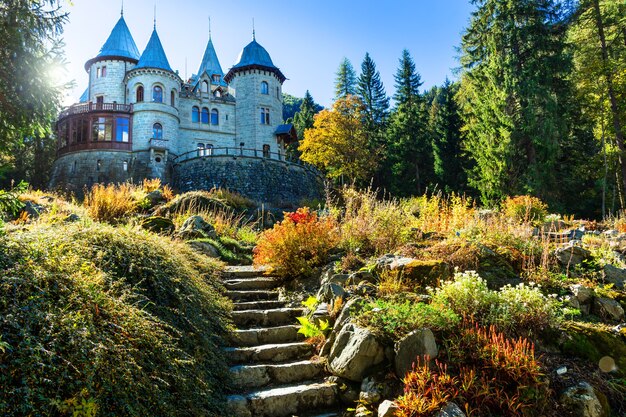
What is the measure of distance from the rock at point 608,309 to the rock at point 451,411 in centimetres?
287

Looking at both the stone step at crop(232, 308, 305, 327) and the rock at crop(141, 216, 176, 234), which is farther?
the rock at crop(141, 216, 176, 234)

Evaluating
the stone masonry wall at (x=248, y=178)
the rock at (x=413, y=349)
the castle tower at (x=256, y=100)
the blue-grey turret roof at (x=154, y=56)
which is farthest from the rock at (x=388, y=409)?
the blue-grey turret roof at (x=154, y=56)

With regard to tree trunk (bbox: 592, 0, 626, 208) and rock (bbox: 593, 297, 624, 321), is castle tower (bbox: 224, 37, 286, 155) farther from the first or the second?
rock (bbox: 593, 297, 624, 321)

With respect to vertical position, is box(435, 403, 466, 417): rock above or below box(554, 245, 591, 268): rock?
below

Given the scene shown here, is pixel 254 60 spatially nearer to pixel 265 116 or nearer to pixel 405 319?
pixel 265 116

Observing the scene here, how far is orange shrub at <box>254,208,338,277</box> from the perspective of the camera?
651cm

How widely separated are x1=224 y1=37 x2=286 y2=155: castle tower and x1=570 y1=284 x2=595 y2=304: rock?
31259 mm

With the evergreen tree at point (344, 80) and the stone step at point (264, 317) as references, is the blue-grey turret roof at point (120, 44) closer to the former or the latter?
the evergreen tree at point (344, 80)

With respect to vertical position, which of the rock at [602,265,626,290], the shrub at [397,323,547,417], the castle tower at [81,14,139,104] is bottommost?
the shrub at [397,323,547,417]

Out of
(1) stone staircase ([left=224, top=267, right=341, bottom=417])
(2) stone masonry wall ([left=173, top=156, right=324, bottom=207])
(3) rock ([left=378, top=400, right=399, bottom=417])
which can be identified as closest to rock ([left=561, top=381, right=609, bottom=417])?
(3) rock ([left=378, top=400, right=399, bottom=417])

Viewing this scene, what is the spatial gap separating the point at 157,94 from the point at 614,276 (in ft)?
105

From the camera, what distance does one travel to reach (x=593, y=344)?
13.7 feet

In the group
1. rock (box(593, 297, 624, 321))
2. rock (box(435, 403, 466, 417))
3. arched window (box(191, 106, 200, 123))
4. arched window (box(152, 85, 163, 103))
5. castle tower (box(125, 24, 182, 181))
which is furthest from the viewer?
arched window (box(191, 106, 200, 123))

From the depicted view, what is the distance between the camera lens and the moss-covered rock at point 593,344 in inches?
161
